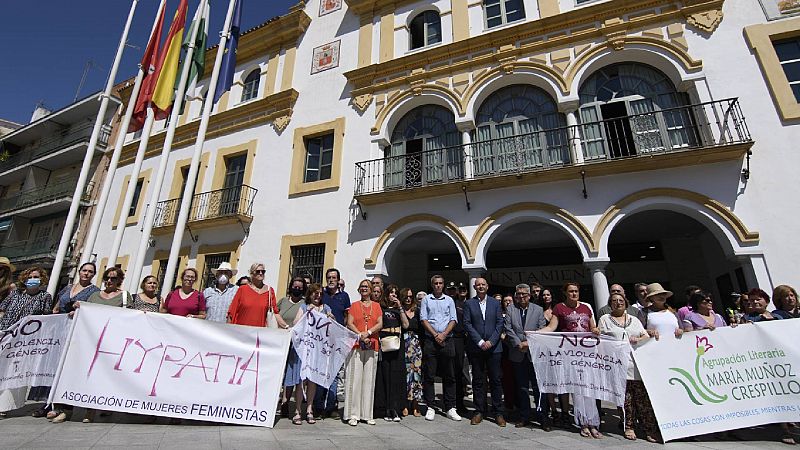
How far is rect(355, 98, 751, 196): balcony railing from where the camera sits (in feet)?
26.7

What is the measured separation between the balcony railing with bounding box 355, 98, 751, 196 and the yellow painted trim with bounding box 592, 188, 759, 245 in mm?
871

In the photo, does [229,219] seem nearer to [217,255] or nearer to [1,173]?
[217,255]

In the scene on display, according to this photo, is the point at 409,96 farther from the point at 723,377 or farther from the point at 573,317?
the point at 723,377

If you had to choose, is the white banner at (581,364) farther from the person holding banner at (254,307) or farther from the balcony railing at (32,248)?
the balcony railing at (32,248)

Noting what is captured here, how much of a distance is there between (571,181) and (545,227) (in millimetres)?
1931

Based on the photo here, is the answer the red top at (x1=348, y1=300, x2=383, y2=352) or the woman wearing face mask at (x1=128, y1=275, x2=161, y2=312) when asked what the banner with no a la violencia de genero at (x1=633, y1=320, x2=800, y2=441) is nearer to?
the red top at (x1=348, y1=300, x2=383, y2=352)

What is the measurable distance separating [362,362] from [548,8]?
10643 millimetres

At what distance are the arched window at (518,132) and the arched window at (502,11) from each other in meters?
2.20

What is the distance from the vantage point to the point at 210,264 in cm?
1276

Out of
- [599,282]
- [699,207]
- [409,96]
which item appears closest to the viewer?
[699,207]

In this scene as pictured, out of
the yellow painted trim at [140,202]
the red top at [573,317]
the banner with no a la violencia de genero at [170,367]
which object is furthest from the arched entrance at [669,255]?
the yellow painted trim at [140,202]

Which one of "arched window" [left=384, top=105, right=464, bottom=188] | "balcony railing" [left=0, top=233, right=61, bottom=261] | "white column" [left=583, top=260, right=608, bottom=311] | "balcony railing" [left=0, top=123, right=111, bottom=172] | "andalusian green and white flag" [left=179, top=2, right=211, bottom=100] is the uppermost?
"balcony railing" [left=0, top=123, right=111, bottom=172]

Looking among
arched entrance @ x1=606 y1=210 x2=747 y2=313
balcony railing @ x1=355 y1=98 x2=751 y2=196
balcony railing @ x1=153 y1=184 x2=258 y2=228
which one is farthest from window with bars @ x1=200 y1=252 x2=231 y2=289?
arched entrance @ x1=606 y1=210 x2=747 y2=313

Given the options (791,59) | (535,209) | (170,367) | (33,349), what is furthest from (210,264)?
(791,59)
